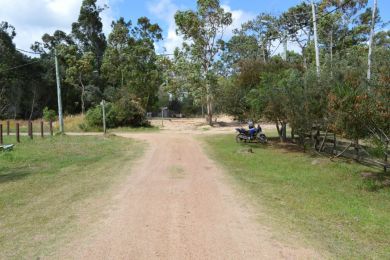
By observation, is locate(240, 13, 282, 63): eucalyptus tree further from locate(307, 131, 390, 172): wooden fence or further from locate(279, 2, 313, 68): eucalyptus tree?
locate(307, 131, 390, 172): wooden fence

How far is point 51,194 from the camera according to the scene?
980cm

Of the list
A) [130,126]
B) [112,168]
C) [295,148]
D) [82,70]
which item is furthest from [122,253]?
[82,70]

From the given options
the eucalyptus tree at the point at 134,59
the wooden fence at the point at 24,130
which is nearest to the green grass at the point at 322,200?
the wooden fence at the point at 24,130

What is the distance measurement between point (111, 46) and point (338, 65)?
141 feet

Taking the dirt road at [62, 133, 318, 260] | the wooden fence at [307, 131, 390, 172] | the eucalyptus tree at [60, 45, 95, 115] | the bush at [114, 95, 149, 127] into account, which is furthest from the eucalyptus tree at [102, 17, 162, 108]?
the dirt road at [62, 133, 318, 260]

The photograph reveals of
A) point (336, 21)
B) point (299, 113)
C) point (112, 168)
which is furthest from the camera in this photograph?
point (336, 21)

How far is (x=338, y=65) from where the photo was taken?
15141 mm

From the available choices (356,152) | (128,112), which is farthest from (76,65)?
(356,152)

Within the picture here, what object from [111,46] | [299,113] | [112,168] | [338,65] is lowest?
[112,168]

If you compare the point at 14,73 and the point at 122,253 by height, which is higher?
the point at 14,73

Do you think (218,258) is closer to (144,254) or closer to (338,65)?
(144,254)

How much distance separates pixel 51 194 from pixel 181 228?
4.34 m

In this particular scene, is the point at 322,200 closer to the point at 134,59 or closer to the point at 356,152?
the point at 356,152

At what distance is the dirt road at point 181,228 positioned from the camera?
18.4 feet
